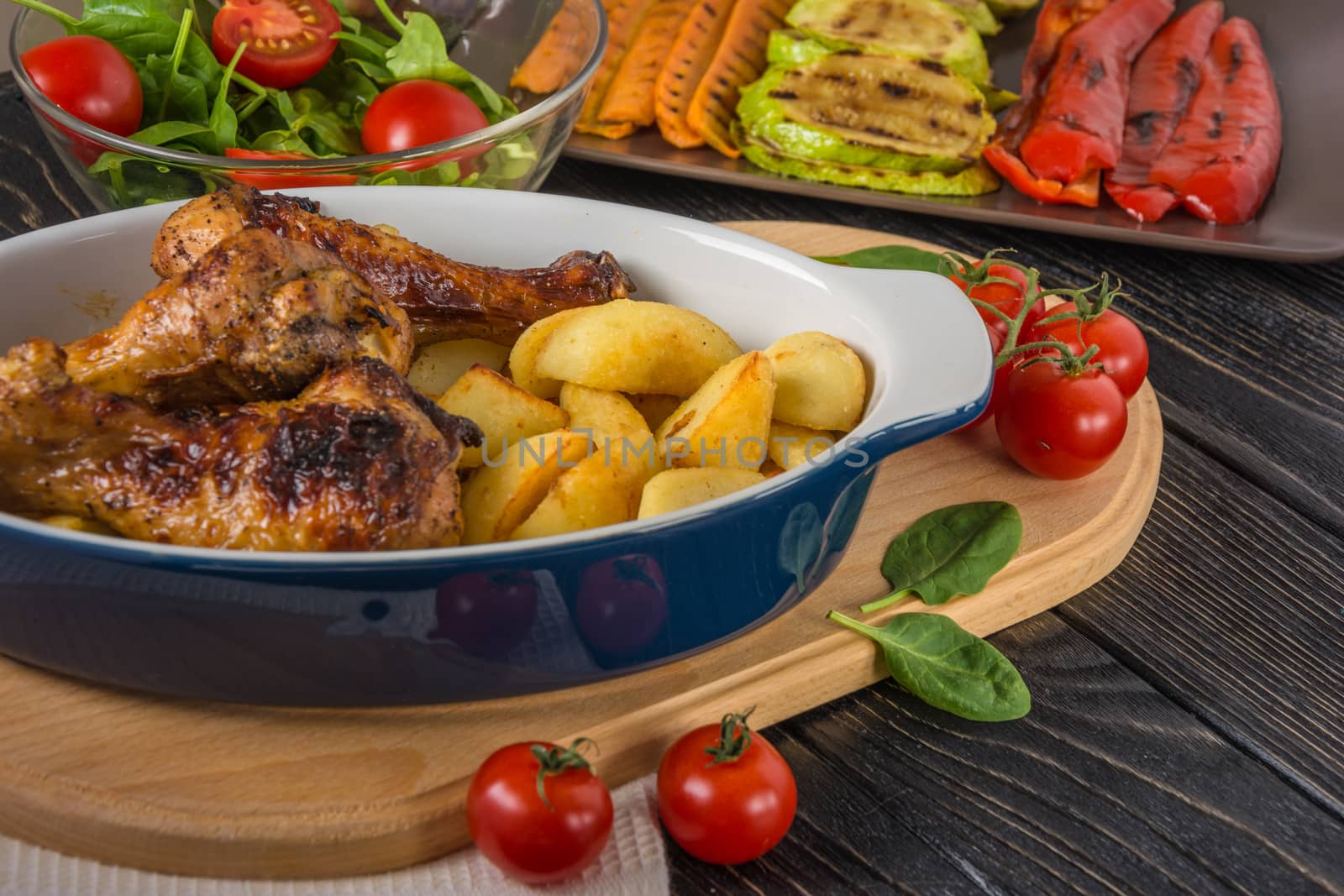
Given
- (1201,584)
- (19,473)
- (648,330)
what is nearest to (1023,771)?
(1201,584)

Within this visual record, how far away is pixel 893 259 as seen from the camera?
7.96ft

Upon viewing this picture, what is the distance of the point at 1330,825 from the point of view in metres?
1.65

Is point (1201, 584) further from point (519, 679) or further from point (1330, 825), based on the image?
point (519, 679)

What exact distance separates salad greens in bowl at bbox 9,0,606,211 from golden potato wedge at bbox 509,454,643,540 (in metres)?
0.97

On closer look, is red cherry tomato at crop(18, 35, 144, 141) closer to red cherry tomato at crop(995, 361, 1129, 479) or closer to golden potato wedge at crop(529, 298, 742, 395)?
golden potato wedge at crop(529, 298, 742, 395)

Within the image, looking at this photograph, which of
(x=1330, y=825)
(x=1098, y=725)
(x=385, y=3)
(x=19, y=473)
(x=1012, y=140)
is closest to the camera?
(x=19, y=473)

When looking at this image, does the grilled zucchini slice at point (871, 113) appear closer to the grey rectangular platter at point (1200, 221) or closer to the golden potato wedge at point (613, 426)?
the grey rectangular platter at point (1200, 221)

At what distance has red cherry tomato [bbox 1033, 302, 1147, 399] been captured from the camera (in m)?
2.23

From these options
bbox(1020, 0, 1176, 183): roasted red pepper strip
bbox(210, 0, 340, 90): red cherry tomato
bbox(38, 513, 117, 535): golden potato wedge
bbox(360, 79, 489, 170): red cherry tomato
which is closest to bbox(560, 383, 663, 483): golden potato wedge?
bbox(38, 513, 117, 535): golden potato wedge

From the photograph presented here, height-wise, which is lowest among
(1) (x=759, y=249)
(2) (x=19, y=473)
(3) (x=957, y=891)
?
(3) (x=957, y=891)

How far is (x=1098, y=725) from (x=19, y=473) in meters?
1.43

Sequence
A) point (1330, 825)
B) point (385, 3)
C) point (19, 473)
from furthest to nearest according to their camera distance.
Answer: point (385, 3) < point (1330, 825) < point (19, 473)

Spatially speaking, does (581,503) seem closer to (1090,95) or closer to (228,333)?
(228,333)

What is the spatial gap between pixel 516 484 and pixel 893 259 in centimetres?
109
